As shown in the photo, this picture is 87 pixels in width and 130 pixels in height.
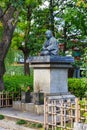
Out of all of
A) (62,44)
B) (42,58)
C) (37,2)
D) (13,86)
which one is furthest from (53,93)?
(62,44)

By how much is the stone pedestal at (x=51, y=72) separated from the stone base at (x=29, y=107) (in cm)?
83

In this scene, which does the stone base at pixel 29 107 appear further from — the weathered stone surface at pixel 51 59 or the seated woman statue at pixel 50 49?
the seated woman statue at pixel 50 49

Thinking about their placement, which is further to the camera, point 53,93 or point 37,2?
point 37,2

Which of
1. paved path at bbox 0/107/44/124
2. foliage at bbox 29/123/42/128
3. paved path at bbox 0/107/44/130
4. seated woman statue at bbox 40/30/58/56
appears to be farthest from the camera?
seated woman statue at bbox 40/30/58/56

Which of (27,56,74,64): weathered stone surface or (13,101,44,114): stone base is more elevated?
(27,56,74,64): weathered stone surface

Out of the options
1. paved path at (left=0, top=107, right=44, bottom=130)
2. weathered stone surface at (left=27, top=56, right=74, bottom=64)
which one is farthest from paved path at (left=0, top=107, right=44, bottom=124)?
weathered stone surface at (left=27, top=56, right=74, bottom=64)

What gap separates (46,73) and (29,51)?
48.7 feet

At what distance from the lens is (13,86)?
1714 cm

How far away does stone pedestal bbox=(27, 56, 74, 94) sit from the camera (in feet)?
44.5

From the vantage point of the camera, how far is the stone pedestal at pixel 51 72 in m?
13.6

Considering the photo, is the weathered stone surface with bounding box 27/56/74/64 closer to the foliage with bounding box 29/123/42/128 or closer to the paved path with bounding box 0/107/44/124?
the paved path with bounding box 0/107/44/124

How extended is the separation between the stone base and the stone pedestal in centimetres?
83

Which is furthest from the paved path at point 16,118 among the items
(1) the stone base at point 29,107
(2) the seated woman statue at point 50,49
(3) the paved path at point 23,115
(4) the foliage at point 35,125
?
(2) the seated woman statue at point 50,49

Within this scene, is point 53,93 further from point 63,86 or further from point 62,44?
point 62,44
